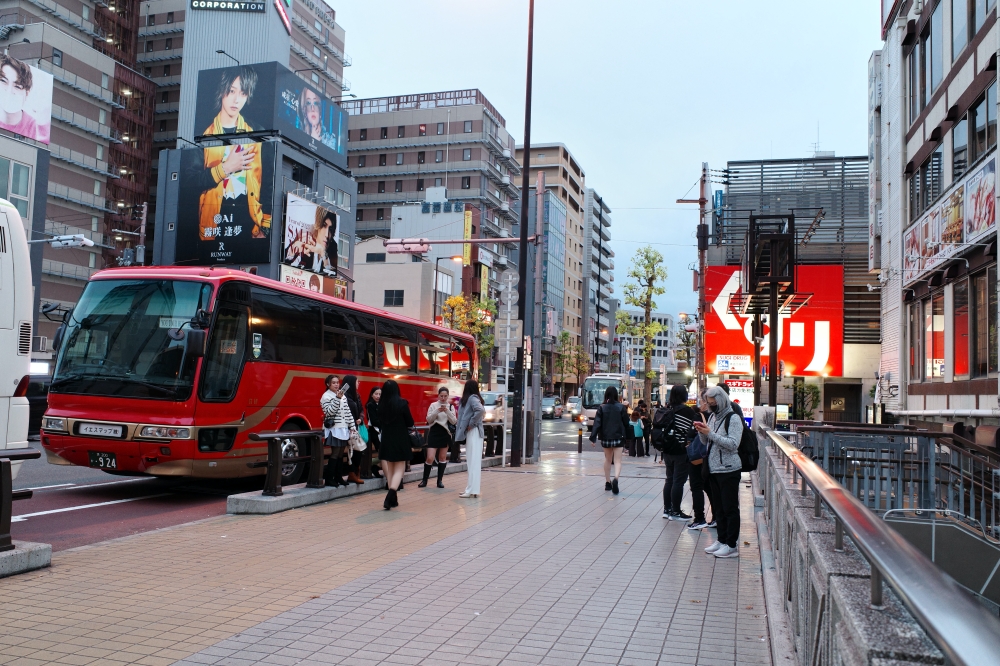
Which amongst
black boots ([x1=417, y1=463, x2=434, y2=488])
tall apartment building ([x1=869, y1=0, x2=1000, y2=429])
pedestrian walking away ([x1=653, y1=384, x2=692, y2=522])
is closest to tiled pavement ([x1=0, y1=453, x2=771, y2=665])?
pedestrian walking away ([x1=653, y1=384, x2=692, y2=522])

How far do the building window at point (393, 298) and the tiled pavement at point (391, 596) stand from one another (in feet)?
201

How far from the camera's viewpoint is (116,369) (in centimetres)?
1254

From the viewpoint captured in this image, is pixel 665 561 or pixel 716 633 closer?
pixel 716 633

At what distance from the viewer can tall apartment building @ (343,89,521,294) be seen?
94500mm

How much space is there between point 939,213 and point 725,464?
15.3m

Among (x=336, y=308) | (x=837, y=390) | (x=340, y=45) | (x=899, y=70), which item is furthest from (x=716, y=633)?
(x=340, y=45)

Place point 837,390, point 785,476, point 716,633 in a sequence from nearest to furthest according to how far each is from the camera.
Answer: point 716,633, point 785,476, point 837,390

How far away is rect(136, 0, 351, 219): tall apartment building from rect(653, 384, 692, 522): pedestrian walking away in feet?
208

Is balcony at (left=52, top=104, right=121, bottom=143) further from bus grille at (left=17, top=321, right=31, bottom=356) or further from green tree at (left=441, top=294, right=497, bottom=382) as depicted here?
bus grille at (left=17, top=321, right=31, bottom=356)

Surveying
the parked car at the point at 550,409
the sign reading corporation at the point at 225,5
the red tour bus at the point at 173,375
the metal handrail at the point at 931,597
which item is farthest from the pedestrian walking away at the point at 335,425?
the sign reading corporation at the point at 225,5

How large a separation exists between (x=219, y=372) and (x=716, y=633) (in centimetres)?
898

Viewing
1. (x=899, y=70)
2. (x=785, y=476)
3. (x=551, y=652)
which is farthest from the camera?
(x=899, y=70)

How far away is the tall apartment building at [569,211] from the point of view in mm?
116125

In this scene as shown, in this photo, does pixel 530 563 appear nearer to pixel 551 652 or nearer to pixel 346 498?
pixel 551 652
